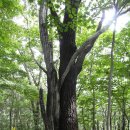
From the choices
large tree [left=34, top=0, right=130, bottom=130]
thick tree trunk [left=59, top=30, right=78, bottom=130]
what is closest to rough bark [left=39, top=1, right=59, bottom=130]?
large tree [left=34, top=0, right=130, bottom=130]

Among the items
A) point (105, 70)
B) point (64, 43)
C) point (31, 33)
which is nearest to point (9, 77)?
point (31, 33)

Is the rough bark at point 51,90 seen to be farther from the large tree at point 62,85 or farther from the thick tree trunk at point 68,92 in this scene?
the thick tree trunk at point 68,92

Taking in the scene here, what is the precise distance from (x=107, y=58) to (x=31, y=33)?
17.1 ft

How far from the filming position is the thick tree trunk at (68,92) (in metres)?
5.13

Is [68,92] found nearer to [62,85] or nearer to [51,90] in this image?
[62,85]

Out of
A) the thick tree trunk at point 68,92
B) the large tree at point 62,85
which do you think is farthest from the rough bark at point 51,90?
the thick tree trunk at point 68,92

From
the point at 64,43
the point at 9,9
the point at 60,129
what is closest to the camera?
the point at 60,129

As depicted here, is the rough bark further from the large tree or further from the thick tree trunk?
the thick tree trunk

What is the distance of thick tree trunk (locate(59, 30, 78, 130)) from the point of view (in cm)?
513

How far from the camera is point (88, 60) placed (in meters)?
18.4

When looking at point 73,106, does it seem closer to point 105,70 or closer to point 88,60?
point 105,70

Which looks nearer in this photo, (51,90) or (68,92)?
(51,90)

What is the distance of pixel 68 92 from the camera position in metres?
5.30

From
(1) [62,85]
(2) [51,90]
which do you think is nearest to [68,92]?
(1) [62,85]
